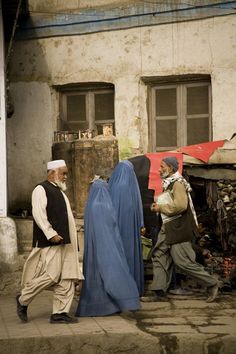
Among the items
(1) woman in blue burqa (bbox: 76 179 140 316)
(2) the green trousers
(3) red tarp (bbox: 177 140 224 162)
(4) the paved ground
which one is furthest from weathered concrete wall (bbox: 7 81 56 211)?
(4) the paved ground

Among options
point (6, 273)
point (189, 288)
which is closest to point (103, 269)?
point (189, 288)

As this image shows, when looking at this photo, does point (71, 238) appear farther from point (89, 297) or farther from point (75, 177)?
point (75, 177)

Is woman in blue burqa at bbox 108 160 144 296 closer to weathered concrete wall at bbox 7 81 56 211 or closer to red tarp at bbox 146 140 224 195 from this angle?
red tarp at bbox 146 140 224 195

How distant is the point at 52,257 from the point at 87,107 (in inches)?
192

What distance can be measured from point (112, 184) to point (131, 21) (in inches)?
139

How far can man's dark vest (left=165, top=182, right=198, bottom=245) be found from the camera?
24.9ft

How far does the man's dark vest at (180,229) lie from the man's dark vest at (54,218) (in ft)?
4.98

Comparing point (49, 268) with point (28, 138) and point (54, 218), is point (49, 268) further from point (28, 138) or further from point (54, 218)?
point (28, 138)

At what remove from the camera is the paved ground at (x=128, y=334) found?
5.98 metres

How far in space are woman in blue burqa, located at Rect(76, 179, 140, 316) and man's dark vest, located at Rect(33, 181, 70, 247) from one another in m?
0.50

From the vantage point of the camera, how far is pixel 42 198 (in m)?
6.55

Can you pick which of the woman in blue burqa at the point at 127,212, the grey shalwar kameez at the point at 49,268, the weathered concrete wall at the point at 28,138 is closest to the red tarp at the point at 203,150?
the woman in blue burqa at the point at 127,212

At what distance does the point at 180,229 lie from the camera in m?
7.61

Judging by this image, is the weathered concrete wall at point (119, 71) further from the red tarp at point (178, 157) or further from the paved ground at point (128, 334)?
the paved ground at point (128, 334)
